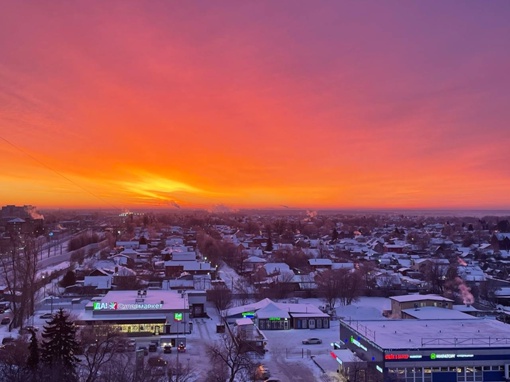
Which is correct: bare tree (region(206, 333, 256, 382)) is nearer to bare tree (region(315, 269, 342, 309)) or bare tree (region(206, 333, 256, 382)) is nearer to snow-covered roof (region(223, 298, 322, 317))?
snow-covered roof (region(223, 298, 322, 317))

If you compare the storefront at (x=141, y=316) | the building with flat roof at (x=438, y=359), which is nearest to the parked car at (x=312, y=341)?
the building with flat roof at (x=438, y=359)

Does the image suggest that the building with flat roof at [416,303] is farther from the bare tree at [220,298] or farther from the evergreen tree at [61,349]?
the evergreen tree at [61,349]

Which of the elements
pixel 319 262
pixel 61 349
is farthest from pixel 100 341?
pixel 319 262

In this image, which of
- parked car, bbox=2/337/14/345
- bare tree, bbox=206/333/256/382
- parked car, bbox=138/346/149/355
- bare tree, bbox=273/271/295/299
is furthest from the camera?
bare tree, bbox=273/271/295/299

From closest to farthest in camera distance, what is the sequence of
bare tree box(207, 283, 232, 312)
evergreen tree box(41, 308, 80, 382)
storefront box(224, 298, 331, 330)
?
1. evergreen tree box(41, 308, 80, 382)
2. storefront box(224, 298, 331, 330)
3. bare tree box(207, 283, 232, 312)

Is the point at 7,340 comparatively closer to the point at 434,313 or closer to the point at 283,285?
the point at 283,285

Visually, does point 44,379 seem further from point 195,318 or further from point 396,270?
point 396,270

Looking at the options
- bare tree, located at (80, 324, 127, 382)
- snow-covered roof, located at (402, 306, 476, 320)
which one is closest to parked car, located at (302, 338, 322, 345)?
snow-covered roof, located at (402, 306, 476, 320)

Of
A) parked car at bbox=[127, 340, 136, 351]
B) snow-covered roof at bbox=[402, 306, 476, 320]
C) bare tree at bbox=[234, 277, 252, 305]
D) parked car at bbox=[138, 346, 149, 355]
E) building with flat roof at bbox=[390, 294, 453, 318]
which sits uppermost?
building with flat roof at bbox=[390, 294, 453, 318]
